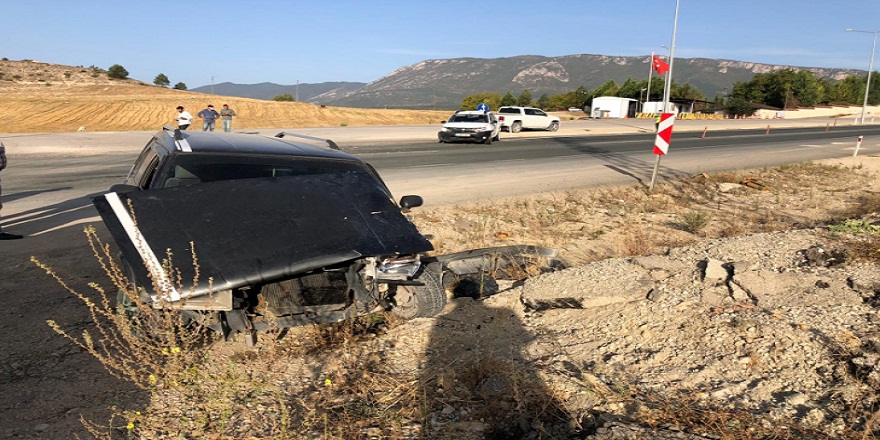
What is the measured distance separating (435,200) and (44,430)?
8.62m

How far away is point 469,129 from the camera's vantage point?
24.8 meters

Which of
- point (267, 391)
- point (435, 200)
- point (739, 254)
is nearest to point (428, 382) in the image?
point (267, 391)

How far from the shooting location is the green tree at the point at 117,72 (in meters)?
75.7

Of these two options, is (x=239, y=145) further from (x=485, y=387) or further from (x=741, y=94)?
(x=741, y=94)

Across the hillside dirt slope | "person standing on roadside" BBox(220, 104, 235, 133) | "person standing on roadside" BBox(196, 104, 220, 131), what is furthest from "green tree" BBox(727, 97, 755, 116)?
"person standing on roadside" BBox(196, 104, 220, 131)

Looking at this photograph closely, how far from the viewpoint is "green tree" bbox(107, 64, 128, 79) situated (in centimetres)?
7569

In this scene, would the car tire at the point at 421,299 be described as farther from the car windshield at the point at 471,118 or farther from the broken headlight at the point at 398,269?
the car windshield at the point at 471,118

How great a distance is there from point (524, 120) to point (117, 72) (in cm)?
6461

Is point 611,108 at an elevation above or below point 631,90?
below

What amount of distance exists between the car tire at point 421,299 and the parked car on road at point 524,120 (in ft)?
101

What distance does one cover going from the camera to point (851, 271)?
204 inches

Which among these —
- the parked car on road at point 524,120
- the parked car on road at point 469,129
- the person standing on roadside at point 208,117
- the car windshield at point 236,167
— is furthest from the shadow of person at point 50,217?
the parked car on road at point 524,120

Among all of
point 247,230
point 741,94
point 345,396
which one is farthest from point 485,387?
point 741,94

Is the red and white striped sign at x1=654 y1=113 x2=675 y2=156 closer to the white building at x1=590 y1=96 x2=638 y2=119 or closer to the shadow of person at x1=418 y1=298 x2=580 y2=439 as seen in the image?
the shadow of person at x1=418 y1=298 x2=580 y2=439
